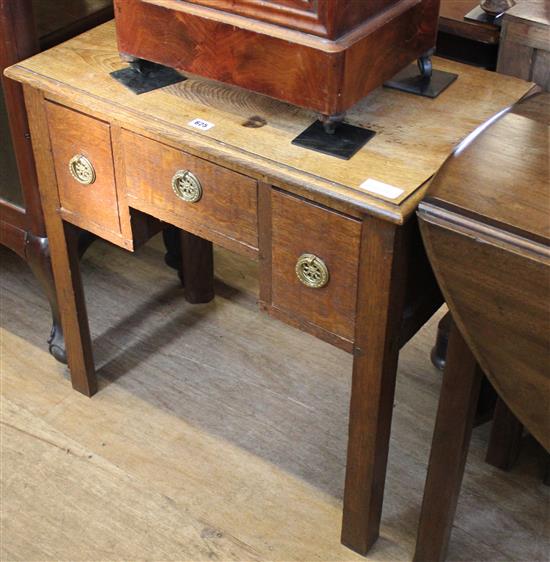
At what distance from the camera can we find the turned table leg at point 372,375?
1489 mm

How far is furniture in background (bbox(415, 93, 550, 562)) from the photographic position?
132cm

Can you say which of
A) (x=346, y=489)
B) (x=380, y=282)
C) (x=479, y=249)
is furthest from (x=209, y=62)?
(x=346, y=489)

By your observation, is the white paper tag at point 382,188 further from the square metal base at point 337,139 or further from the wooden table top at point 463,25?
the wooden table top at point 463,25

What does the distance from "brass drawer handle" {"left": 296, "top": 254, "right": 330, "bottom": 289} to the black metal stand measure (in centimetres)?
35

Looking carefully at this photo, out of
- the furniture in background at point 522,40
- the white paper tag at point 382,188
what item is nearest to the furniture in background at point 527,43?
the furniture in background at point 522,40

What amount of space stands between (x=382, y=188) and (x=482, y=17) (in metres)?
0.52

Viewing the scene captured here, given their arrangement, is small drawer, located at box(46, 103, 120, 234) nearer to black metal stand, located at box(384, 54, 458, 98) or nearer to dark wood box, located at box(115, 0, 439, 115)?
dark wood box, located at box(115, 0, 439, 115)

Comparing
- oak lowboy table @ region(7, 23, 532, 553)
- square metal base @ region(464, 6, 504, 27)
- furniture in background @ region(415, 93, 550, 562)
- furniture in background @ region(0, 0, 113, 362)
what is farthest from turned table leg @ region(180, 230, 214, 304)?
furniture in background @ region(415, 93, 550, 562)

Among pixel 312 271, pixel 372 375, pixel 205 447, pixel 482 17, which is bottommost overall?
pixel 205 447

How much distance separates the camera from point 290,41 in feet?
4.98

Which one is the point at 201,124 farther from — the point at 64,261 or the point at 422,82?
the point at 64,261

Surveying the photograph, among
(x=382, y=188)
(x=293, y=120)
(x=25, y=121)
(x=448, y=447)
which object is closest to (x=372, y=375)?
(x=448, y=447)

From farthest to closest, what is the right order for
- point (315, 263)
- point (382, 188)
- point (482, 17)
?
point (482, 17)
point (315, 263)
point (382, 188)

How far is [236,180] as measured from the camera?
1596mm
